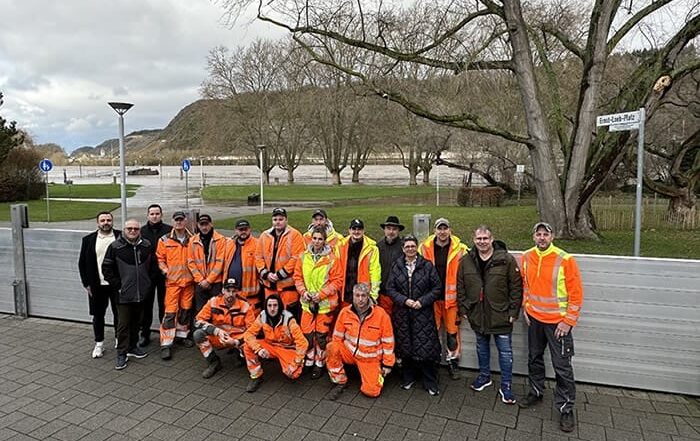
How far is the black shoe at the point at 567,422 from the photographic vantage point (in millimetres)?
3938

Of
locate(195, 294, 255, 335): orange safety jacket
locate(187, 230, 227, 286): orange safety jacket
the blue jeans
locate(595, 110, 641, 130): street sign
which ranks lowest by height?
the blue jeans

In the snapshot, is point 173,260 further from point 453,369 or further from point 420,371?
point 453,369

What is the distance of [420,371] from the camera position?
192 inches

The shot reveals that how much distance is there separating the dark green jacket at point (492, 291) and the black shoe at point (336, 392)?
138 centimetres

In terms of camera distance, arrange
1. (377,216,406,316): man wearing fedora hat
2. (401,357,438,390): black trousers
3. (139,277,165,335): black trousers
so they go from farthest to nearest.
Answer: (139,277,165,335): black trousers → (377,216,406,316): man wearing fedora hat → (401,357,438,390): black trousers

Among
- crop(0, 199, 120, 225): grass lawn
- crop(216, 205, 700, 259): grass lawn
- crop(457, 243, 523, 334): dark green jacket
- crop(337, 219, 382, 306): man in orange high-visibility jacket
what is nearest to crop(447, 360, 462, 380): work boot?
crop(457, 243, 523, 334): dark green jacket

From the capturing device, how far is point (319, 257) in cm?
488

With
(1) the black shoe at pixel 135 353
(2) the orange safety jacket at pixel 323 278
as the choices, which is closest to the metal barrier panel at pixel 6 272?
(1) the black shoe at pixel 135 353

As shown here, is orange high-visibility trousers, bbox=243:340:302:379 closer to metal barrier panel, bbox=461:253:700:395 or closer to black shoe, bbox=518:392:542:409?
black shoe, bbox=518:392:542:409

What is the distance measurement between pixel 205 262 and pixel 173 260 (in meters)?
0.37

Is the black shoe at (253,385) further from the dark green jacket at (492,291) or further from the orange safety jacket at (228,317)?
the dark green jacket at (492,291)

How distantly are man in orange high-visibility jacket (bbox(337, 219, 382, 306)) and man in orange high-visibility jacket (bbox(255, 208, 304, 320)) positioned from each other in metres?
0.53

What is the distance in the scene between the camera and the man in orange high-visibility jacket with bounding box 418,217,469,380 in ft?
15.7

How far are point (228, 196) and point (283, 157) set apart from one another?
18.3 meters
